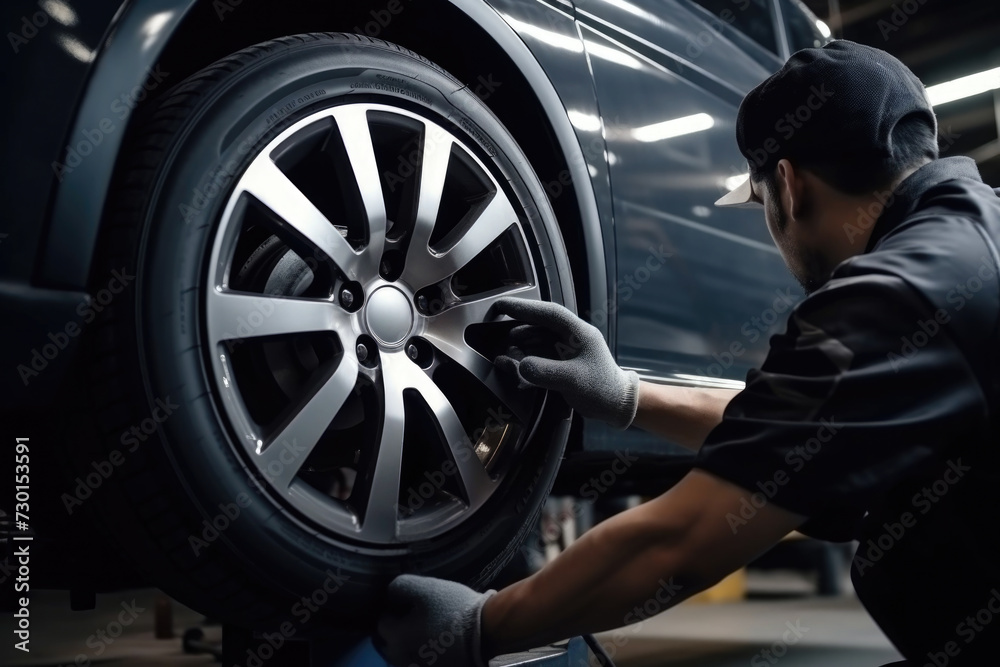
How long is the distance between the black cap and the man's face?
0.07 metres

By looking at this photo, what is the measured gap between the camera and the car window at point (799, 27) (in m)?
2.78

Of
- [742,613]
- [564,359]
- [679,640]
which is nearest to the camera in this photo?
[564,359]

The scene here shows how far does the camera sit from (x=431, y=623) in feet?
3.44

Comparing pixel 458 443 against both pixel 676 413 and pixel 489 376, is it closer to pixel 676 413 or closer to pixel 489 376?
pixel 489 376

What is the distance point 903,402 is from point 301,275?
2.58 ft

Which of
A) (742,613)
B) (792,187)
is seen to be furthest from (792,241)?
(742,613)

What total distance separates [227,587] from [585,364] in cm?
61

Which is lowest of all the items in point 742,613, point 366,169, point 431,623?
point 742,613

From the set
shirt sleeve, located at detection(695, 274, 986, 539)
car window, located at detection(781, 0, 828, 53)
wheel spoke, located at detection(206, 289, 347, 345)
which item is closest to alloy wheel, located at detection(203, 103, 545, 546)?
wheel spoke, located at detection(206, 289, 347, 345)

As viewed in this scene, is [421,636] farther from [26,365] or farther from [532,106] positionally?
[532,106]

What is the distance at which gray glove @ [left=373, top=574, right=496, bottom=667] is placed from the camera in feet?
3.42

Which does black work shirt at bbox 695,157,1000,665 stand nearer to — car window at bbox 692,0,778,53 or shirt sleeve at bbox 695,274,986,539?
shirt sleeve at bbox 695,274,986,539

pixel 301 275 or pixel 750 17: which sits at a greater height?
pixel 750 17

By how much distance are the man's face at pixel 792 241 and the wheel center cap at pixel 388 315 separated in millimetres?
540
